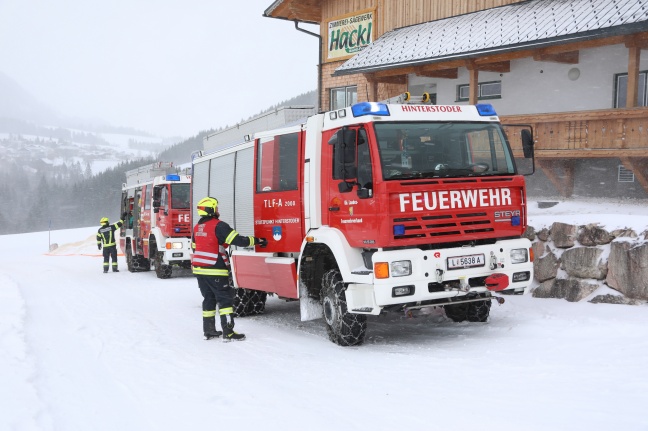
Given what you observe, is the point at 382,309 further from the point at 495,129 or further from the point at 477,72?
the point at 477,72

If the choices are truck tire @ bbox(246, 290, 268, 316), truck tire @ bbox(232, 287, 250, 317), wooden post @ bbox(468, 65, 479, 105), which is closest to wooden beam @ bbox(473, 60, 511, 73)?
wooden post @ bbox(468, 65, 479, 105)

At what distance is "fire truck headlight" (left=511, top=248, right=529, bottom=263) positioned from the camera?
7762mm

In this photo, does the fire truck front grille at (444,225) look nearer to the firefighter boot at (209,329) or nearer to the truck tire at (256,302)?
the firefighter boot at (209,329)

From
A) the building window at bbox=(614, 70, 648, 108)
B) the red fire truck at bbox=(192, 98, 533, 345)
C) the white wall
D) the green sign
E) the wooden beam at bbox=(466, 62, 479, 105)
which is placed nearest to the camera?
the red fire truck at bbox=(192, 98, 533, 345)

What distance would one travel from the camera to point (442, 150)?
7672 mm

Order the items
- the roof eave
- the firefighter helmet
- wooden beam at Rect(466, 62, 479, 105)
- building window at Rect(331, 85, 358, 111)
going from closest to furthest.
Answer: the firefighter helmet → the roof eave → wooden beam at Rect(466, 62, 479, 105) → building window at Rect(331, 85, 358, 111)

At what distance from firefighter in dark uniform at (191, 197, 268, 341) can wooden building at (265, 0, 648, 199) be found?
8.40 m

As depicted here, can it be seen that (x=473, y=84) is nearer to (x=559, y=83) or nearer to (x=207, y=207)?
(x=559, y=83)

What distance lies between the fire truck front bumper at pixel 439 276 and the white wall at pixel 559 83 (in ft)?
30.7

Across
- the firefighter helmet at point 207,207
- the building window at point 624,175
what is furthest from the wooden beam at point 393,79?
the firefighter helmet at point 207,207

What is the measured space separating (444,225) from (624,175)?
9340mm

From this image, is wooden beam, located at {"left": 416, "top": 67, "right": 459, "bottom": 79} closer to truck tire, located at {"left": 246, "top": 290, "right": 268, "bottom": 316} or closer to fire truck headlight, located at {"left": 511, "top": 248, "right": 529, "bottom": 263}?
truck tire, located at {"left": 246, "top": 290, "right": 268, "bottom": 316}

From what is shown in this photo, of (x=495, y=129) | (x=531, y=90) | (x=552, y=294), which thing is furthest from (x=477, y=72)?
(x=495, y=129)

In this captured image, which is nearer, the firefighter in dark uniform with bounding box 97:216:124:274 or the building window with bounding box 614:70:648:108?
the building window with bounding box 614:70:648:108
